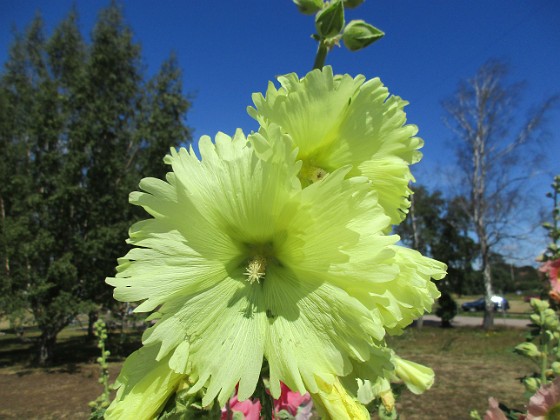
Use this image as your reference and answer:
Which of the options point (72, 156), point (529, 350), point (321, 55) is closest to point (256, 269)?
point (321, 55)

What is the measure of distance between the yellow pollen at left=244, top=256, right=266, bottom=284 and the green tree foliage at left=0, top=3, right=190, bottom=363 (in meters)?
12.9

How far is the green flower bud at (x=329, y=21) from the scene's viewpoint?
113 centimetres

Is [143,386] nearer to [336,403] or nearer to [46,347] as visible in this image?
[336,403]

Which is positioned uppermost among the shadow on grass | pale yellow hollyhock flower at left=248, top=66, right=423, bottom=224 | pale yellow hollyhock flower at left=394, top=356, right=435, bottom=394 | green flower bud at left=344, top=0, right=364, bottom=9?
green flower bud at left=344, top=0, right=364, bottom=9

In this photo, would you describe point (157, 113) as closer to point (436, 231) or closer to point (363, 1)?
point (363, 1)

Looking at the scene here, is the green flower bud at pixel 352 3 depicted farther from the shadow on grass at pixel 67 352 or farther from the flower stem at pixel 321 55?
the shadow on grass at pixel 67 352

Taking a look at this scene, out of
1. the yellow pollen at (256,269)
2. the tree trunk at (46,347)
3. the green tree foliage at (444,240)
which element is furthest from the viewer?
the green tree foliage at (444,240)

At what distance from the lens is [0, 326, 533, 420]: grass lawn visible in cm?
791

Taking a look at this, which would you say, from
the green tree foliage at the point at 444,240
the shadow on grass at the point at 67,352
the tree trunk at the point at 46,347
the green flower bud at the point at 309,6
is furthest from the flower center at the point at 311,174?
the green tree foliage at the point at 444,240

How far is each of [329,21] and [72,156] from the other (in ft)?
45.7

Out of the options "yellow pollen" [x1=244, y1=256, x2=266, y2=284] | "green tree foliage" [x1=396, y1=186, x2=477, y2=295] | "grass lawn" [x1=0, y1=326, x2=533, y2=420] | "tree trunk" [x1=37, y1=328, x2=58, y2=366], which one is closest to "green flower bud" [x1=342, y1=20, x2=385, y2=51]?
"yellow pollen" [x1=244, y1=256, x2=266, y2=284]

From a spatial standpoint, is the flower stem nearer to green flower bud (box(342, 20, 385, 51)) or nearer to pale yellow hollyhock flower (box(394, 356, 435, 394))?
green flower bud (box(342, 20, 385, 51))

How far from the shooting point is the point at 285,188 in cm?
75

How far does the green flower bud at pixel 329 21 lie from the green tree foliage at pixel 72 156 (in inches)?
504
